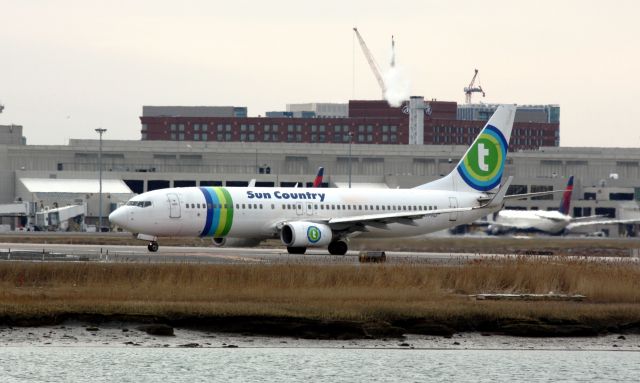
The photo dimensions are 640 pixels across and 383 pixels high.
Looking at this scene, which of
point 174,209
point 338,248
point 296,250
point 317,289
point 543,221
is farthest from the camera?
point 543,221

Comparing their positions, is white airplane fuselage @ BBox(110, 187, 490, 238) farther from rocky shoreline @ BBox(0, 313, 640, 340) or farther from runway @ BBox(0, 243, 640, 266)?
rocky shoreline @ BBox(0, 313, 640, 340)

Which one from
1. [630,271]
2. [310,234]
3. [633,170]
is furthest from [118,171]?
[630,271]

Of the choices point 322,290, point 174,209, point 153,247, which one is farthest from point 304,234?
point 322,290

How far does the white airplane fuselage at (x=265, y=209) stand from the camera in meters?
72.5

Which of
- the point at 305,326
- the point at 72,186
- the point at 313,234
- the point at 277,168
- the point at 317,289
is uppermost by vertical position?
the point at 277,168

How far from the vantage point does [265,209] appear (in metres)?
75.3

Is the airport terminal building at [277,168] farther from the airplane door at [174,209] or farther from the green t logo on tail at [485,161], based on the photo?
the airplane door at [174,209]

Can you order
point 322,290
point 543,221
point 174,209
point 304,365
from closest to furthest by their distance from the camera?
point 304,365
point 322,290
point 174,209
point 543,221

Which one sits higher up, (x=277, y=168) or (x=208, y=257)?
(x=277, y=168)

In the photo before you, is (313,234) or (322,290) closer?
(322,290)

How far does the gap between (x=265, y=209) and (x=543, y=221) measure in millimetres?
69609

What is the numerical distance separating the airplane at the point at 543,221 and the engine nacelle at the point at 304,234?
67349 mm

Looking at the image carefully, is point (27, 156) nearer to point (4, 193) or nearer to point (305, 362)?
point (4, 193)

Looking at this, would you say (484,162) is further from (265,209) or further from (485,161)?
(265,209)
